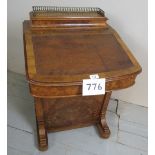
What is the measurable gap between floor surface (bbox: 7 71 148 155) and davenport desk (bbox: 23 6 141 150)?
0.06 metres

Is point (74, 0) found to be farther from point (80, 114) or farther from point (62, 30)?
point (80, 114)

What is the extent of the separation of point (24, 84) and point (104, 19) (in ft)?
2.95

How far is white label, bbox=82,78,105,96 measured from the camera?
93 centimetres

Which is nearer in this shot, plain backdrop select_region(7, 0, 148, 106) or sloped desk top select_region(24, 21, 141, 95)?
sloped desk top select_region(24, 21, 141, 95)

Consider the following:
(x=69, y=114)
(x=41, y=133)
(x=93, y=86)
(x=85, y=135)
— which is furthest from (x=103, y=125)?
(x=93, y=86)

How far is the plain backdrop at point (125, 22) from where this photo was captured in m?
1.39

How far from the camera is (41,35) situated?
1.19m

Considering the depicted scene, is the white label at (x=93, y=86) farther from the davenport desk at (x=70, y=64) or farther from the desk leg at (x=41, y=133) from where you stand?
the desk leg at (x=41, y=133)

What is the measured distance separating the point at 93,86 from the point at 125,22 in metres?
0.68

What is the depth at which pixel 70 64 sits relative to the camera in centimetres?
100

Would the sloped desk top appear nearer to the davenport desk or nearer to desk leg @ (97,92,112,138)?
the davenport desk

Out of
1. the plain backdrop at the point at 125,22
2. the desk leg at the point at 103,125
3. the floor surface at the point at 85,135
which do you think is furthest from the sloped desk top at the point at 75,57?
the floor surface at the point at 85,135

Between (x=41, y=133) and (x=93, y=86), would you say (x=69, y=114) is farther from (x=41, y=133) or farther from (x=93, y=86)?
(x=93, y=86)

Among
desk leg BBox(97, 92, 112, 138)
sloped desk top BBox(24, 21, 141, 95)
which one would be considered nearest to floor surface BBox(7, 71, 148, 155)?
desk leg BBox(97, 92, 112, 138)
